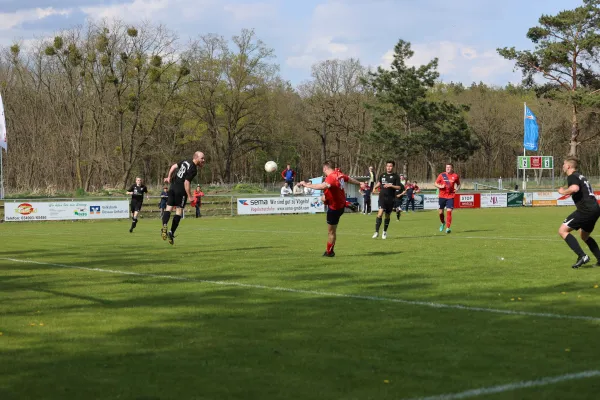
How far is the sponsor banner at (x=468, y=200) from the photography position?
4975 cm

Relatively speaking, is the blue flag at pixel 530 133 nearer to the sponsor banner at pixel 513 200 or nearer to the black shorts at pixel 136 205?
the sponsor banner at pixel 513 200

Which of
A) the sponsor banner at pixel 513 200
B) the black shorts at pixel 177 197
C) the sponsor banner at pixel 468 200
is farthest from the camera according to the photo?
the sponsor banner at pixel 513 200

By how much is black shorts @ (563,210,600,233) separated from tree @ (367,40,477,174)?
205 feet

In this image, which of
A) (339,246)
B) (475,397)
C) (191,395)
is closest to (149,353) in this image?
(191,395)

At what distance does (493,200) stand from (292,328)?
4569 centimetres

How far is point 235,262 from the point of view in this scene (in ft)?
48.5

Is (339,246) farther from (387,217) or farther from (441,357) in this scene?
(441,357)

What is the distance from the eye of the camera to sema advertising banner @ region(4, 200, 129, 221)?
3850 cm

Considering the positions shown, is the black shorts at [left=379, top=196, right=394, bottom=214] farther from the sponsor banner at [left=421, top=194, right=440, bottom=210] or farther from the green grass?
the sponsor banner at [left=421, top=194, right=440, bottom=210]

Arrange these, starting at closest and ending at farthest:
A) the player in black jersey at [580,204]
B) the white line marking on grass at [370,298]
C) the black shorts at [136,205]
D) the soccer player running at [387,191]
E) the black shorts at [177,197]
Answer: the white line marking on grass at [370,298] < the player in black jersey at [580,204] < the black shorts at [177,197] < the soccer player running at [387,191] < the black shorts at [136,205]

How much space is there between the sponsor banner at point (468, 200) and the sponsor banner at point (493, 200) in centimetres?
41

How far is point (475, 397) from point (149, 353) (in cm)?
294

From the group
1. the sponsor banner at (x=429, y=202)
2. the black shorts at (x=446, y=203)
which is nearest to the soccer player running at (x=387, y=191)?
the black shorts at (x=446, y=203)

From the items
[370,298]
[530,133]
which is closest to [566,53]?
[530,133]
